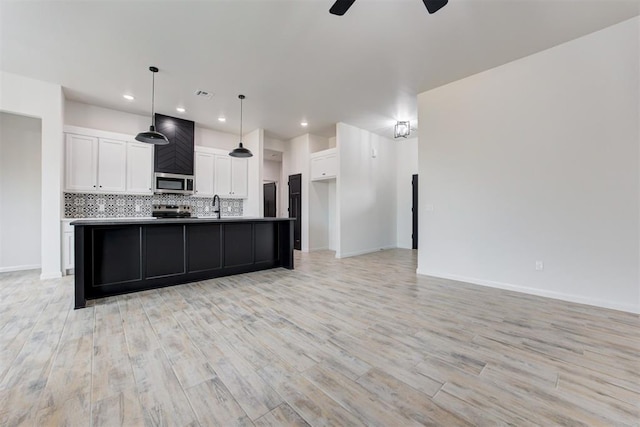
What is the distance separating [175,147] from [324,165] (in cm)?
337

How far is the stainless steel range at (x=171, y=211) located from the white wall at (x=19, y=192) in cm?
197

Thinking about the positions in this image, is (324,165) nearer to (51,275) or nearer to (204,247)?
(204,247)

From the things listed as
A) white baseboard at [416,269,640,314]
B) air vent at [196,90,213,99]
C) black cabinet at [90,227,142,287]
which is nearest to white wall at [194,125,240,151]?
air vent at [196,90,213,99]

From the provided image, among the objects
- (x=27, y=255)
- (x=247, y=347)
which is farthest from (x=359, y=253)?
(x=27, y=255)

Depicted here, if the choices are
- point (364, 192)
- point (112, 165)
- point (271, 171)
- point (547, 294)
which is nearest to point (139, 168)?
point (112, 165)

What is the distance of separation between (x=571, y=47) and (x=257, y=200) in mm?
5983

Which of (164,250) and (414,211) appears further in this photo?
(414,211)

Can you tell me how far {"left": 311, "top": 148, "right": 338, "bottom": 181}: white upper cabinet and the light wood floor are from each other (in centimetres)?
367

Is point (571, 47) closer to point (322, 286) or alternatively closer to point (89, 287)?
point (322, 286)

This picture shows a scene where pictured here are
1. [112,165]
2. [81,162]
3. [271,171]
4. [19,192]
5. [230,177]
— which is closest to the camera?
[81,162]

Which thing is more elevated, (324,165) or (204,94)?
(204,94)

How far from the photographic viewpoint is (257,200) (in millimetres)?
6609

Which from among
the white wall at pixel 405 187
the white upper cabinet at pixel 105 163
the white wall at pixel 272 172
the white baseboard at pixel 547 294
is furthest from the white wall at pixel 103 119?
the white baseboard at pixel 547 294

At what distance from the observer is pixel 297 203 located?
7.35 meters
